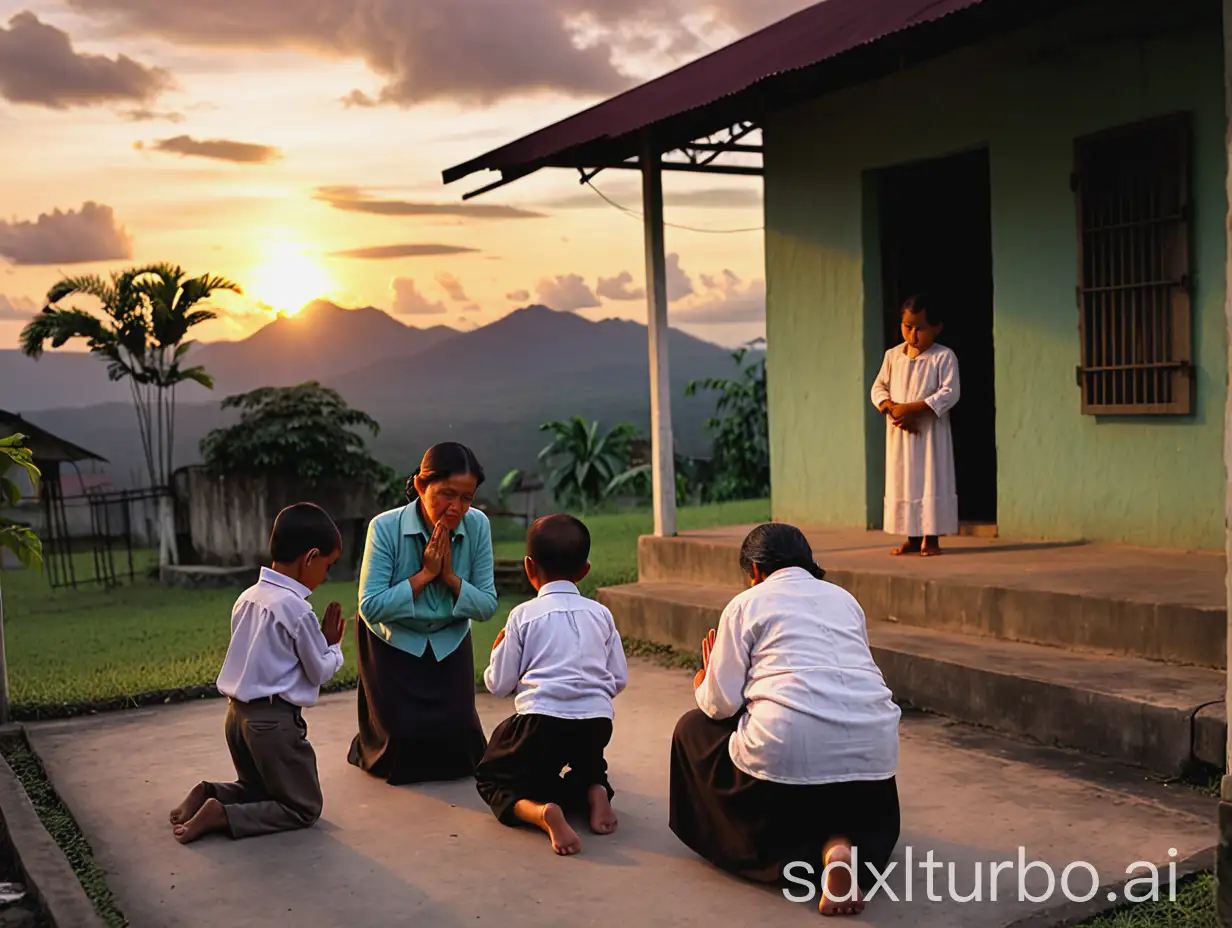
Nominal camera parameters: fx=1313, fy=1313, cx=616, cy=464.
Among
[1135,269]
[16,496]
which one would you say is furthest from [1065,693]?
[16,496]

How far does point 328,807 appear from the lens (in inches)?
199

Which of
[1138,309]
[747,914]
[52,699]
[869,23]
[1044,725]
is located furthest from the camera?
[1138,309]

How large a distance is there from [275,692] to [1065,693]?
3248 millimetres

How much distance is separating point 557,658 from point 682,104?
4.49 m

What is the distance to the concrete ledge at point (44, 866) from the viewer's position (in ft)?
12.6

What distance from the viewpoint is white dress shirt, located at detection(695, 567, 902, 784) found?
387 centimetres

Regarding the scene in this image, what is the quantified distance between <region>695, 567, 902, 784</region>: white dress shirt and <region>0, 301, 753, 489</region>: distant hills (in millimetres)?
23448

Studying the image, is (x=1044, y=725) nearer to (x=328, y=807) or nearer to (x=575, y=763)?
(x=575, y=763)

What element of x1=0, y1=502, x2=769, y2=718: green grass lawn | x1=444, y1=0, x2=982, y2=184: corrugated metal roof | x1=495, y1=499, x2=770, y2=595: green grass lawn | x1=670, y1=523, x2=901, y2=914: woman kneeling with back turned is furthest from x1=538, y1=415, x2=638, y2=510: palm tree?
x1=670, y1=523, x2=901, y2=914: woman kneeling with back turned

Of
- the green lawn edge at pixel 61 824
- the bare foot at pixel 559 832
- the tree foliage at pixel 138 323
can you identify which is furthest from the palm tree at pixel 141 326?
the bare foot at pixel 559 832

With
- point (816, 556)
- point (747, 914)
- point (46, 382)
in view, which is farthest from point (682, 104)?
point (46, 382)

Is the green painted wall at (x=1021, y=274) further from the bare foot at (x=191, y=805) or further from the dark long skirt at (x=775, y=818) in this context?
the bare foot at (x=191, y=805)

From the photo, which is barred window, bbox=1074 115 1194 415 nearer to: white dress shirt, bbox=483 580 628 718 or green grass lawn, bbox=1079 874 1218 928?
green grass lawn, bbox=1079 874 1218 928

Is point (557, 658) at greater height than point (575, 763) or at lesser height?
greater
